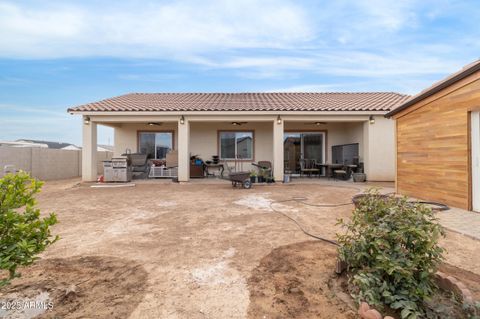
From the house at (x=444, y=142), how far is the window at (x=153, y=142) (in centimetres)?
980

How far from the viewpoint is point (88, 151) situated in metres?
9.38

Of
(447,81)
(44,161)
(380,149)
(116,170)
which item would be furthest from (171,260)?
(44,161)

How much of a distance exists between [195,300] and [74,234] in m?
2.78

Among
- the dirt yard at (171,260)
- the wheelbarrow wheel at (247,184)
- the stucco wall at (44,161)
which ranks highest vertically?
the stucco wall at (44,161)

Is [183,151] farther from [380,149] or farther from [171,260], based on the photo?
[380,149]

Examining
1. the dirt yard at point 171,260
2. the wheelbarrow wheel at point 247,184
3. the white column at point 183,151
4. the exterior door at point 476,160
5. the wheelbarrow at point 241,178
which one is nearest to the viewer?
the dirt yard at point 171,260

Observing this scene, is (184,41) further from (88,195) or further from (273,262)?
(273,262)

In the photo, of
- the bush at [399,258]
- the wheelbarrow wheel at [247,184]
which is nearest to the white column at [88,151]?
the wheelbarrow wheel at [247,184]

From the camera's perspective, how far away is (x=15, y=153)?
10102mm

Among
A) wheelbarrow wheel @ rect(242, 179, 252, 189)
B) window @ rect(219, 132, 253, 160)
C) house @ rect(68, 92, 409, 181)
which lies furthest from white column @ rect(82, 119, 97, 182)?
wheelbarrow wheel @ rect(242, 179, 252, 189)

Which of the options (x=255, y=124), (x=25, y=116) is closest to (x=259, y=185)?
(x=255, y=124)

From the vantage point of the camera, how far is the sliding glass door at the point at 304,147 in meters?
11.8

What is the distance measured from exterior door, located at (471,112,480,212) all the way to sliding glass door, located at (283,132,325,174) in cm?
713

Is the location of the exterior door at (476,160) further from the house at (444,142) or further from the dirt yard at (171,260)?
the dirt yard at (171,260)
